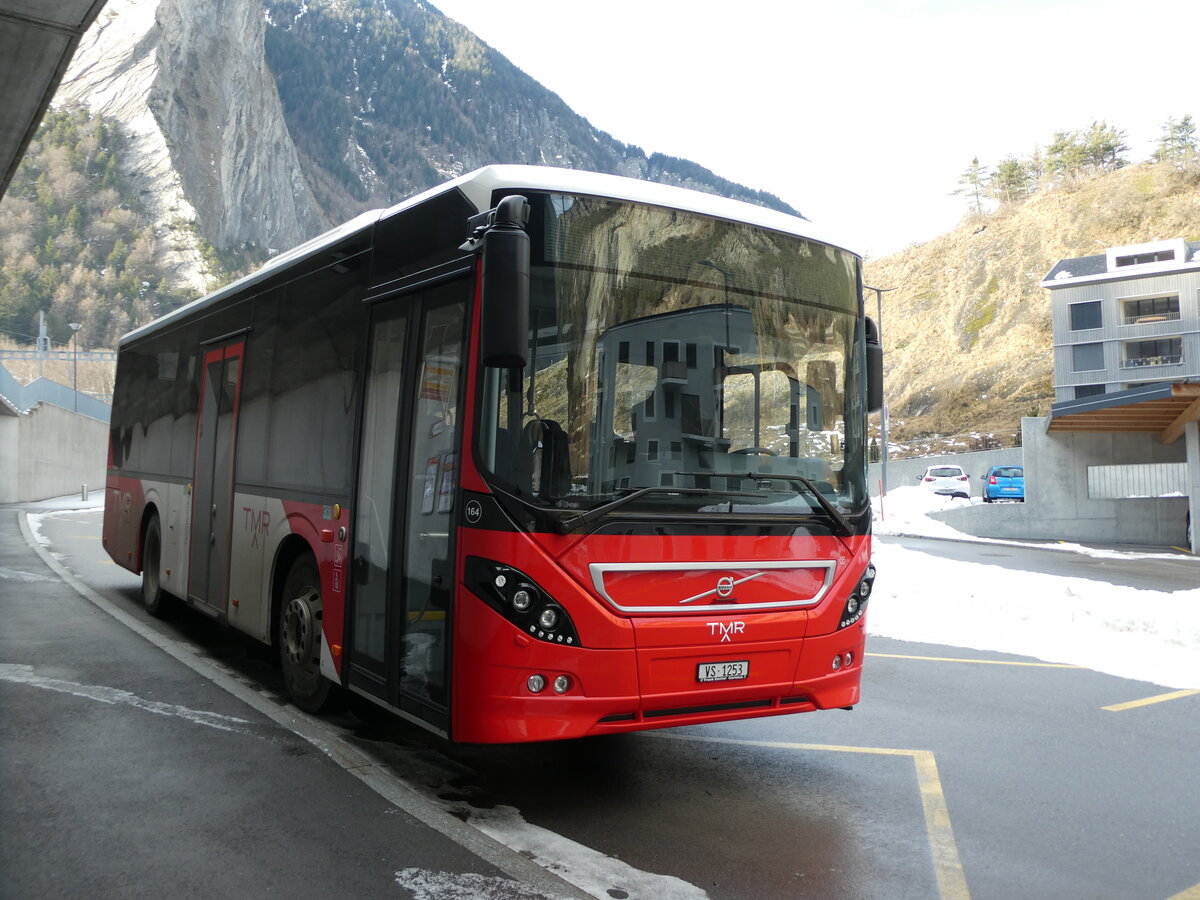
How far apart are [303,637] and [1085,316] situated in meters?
70.0

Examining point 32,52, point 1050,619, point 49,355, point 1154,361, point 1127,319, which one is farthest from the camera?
point 1127,319

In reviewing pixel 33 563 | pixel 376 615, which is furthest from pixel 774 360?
pixel 33 563

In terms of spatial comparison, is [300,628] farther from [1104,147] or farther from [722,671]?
[1104,147]

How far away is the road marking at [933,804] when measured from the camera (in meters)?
4.45

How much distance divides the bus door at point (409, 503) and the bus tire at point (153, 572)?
17.9 ft

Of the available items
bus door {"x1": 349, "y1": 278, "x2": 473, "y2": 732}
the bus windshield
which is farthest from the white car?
bus door {"x1": 349, "y1": 278, "x2": 473, "y2": 732}

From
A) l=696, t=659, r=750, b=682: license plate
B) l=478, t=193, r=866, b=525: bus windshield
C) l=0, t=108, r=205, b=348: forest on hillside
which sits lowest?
l=696, t=659, r=750, b=682: license plate

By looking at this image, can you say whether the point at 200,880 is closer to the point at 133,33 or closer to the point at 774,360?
the point at 774,360

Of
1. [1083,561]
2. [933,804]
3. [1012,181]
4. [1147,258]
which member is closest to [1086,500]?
[1083,561]

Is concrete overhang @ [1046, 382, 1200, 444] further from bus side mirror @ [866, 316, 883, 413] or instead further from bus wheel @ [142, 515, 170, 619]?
bus wheel @ [142, 515, 170, 619]

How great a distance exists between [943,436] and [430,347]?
8694cm

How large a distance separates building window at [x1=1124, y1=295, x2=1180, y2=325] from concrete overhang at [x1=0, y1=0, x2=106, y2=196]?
67144mm

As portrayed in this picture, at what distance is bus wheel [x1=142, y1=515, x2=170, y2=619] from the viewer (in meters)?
10.6

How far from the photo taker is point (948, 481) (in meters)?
47.0
